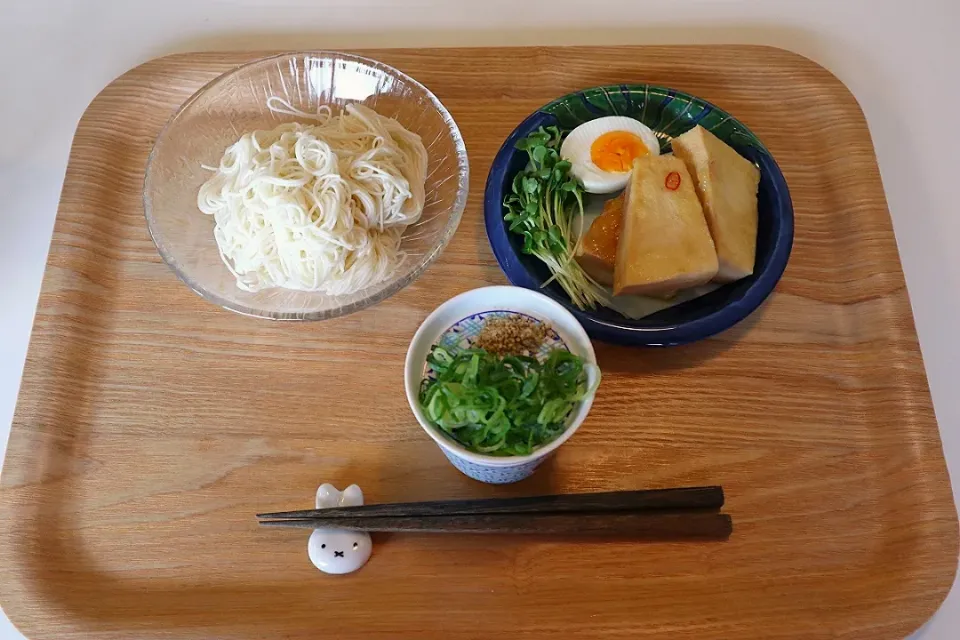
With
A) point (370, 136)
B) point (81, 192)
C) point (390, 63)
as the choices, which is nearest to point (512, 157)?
point (370, 136)

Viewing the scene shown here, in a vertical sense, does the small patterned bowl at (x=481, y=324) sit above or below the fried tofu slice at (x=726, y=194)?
below

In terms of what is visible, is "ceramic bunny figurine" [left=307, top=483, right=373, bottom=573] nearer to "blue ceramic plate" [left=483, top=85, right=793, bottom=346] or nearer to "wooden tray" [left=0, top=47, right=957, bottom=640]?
"wooden tray" [left=0, top=47, right=957, bottom=640]

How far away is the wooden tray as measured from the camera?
4.60 feet

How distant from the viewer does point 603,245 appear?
1.64 m

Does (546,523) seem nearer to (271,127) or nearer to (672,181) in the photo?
(672,181)

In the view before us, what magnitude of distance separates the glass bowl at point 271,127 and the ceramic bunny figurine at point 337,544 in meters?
0.38

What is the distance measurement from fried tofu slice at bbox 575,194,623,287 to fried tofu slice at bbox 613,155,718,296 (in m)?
0.02

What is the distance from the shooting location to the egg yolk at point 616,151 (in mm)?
A: 1683

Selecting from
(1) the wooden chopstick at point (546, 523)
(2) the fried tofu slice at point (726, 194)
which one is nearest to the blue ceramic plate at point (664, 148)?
(2) the fried tofu slice at point (726, 194)

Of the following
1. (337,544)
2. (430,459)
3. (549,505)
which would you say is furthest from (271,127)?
(549,505)

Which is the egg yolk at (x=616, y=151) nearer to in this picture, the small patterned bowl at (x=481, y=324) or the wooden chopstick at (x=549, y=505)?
the small patterned bowl at (x=481, y=324)

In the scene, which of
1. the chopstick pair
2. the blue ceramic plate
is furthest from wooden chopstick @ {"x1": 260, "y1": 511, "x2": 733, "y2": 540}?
the blue ceramic plate

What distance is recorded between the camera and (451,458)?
1.43 m

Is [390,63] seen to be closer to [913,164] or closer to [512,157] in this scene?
[512,157]
